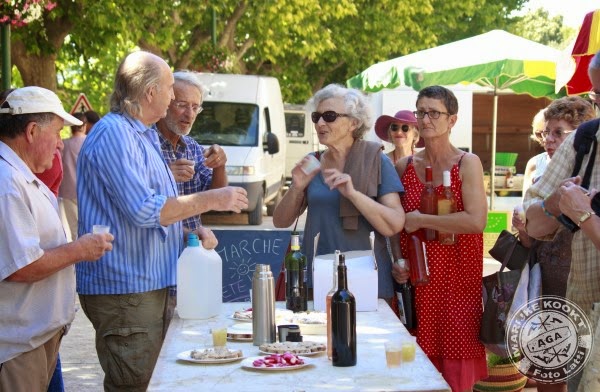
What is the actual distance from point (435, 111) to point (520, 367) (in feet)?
5.07

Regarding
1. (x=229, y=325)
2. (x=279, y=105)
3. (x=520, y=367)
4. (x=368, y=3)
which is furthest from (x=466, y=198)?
(x=368, y=3)

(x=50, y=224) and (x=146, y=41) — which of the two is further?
(x=146, y=41)

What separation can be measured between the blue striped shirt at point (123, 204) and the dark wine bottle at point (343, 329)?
3.30ft

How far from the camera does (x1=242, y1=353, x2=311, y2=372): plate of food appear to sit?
3217 millimetres

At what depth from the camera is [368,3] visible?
1106 inches

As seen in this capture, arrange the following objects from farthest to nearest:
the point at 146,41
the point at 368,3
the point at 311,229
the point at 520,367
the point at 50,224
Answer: the point at 368,3 < the point at 146,41 < the point at 520,367 < the point at 311,229 < the point at 50,224

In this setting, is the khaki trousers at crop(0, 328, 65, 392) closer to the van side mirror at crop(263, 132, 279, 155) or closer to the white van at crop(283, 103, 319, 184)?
the van side mirror at crop(263, 132, 279, 155)

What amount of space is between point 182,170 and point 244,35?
20488mm

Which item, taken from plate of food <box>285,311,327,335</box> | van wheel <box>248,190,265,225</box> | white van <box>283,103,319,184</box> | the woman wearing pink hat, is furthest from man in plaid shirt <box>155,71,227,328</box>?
white van <box>283,103,319,184</box>

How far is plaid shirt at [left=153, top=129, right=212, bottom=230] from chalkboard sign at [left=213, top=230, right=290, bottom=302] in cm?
76

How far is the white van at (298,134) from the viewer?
28.2m

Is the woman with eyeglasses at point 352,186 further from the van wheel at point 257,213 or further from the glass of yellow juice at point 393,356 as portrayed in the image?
the van wheel at point 257,213

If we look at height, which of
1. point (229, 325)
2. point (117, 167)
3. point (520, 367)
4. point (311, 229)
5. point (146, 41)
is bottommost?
point (520, 367)

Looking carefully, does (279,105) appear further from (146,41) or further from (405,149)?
(405,149)
